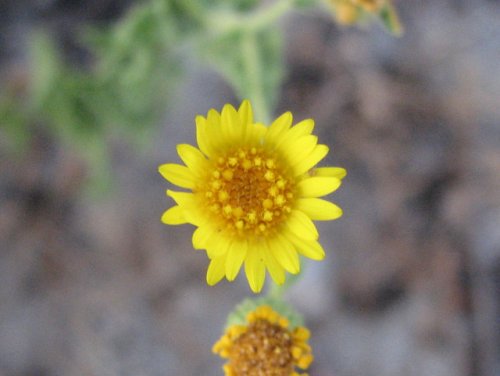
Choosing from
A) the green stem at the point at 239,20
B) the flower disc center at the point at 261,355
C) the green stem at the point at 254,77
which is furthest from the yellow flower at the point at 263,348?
the green stem at the point at 239,20

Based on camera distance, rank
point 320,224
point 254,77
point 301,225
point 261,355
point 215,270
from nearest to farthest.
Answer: point 215,270 < point 301,225 < point 261,355 < point 254,77 < point 320,224

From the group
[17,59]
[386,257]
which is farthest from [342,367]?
[17,59]

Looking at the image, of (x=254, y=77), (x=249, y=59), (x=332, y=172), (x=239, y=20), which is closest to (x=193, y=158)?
(x=332, y=172)

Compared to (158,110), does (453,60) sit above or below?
above

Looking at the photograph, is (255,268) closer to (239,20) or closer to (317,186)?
(317,186)

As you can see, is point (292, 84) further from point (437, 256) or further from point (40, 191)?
point (40, 191)

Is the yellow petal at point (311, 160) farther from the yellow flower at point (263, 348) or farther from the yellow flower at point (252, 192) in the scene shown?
the yellow flower at point (263, 348)
